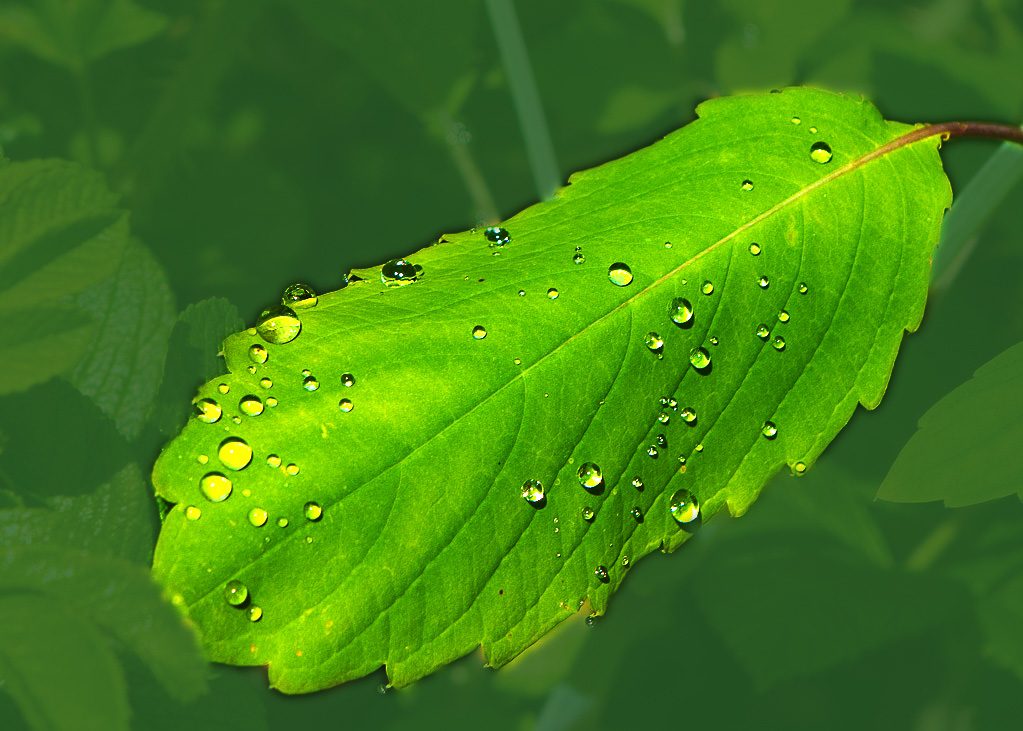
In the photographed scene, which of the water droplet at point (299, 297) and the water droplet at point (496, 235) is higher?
the water droplet at point (299, 297)

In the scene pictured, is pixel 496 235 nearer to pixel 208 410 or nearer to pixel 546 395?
pixel 546 395

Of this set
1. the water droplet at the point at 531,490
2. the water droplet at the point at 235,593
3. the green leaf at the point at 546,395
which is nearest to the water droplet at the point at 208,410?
the green leaf at the point at 546,395

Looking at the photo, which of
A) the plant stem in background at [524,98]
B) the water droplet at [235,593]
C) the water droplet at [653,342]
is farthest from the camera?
the plant stem in background at [524,98]

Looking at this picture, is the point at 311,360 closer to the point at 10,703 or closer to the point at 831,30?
the point at 10,703

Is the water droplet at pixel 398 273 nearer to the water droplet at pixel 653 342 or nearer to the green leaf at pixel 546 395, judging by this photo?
the green leaf at pixel 546 395

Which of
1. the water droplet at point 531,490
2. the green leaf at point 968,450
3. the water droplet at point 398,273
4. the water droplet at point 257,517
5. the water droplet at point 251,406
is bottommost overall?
the green leaf at point 968,450

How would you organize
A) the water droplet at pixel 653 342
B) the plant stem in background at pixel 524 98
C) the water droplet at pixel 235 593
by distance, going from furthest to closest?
the plant stem in background at pixel 524 98 < the water droplet at pixel 653 342 < the water droplet at pixel 235 593

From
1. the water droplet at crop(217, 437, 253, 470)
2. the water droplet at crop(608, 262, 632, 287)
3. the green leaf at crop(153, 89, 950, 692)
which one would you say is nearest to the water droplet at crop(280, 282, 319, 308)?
the green leaf at crop(153, 89, 950, 692)
